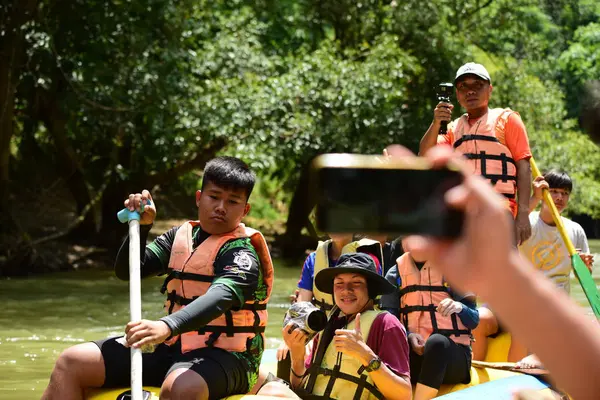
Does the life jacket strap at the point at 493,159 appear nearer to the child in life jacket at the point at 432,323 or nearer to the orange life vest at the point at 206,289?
the child in life jacket at the point at 432,323

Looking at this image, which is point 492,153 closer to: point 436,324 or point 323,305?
point 436,324

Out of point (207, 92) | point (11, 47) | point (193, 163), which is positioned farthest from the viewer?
point (193, 163)

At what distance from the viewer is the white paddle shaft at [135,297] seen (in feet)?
9.96

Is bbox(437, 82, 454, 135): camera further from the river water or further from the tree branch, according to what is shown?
the tree branch

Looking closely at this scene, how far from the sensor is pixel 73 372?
3.21m

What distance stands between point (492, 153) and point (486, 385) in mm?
1167

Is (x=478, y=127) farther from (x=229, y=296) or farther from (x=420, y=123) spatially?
(x=420, y=123)

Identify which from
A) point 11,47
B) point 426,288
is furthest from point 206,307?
point 11,47

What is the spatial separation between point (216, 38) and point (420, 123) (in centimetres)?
331

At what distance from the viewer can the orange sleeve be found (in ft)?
14.1

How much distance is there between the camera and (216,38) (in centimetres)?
1271

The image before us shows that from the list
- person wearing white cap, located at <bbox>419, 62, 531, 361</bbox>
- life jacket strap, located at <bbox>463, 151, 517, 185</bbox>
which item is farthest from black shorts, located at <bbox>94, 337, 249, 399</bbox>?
life jacket strap, located at <bbox>463, 151, 517, 185</bbox>

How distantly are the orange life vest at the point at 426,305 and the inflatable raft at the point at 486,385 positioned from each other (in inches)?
8.5

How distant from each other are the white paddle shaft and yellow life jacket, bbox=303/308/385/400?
69 centimetres
